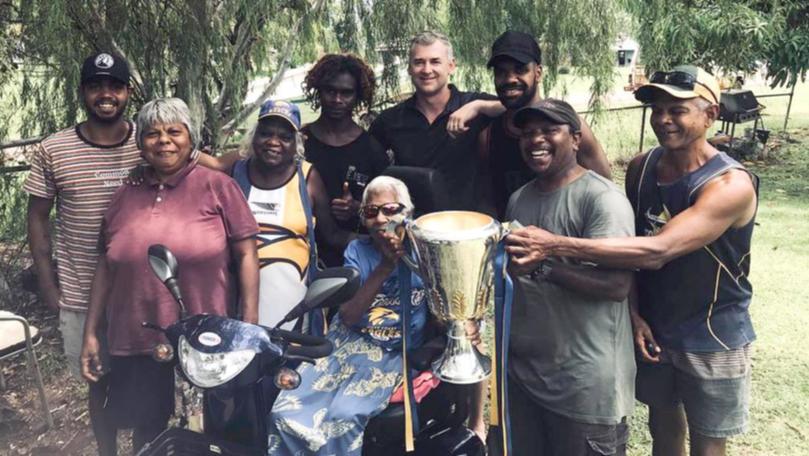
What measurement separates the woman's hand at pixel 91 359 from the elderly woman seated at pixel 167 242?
0.42ft

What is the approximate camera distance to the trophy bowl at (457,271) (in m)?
1.79

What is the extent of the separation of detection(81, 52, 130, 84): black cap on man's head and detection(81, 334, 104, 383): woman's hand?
37.4 inches

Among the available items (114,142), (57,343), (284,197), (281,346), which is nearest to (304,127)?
(284,197)

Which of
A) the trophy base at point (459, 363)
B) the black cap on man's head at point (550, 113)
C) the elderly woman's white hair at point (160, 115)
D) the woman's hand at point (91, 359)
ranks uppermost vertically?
the elderly woman's white hair at point (160, 115)

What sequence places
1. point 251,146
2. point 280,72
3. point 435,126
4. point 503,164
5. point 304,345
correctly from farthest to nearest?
point 280,72 < point 435,126 < point 503,164 < point 251,146 < point 304,345

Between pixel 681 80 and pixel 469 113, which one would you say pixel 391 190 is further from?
pixel 681 80

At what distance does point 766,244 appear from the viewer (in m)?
6.53

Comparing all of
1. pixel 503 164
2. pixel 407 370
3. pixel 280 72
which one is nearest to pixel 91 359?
pixel 407 370

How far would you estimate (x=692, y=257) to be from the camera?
206 cm

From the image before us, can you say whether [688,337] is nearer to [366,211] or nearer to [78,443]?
[366,211]

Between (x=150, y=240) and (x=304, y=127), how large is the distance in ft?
3.38

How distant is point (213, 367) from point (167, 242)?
2.26ft

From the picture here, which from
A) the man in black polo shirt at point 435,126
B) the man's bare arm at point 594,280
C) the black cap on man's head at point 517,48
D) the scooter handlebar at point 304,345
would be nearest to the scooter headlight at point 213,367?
the scooter handlebar at point 304,345

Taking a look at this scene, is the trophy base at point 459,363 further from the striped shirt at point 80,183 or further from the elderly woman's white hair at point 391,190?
the striped shirt at point 80,183
